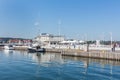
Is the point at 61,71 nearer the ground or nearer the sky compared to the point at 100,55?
nearer the ground

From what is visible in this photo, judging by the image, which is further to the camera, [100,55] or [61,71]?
[100,55]

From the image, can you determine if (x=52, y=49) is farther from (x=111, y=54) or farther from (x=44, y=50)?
(x=111, y=54)

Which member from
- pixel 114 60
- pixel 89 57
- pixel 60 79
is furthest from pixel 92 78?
pixel 89 57

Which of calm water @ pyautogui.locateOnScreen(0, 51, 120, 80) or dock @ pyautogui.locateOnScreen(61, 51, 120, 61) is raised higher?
dock @ pyautogui.locateOnScreen(61, 51, 120, 61)

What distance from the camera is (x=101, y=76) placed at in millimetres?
45688

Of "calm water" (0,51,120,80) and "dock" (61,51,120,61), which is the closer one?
"calm water" (0,51,120,80)

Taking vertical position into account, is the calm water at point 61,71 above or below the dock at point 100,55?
below

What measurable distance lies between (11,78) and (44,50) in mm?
94692

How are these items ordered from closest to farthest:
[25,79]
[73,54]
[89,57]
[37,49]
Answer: [25,79] < [89,57] < [73,54] < [37,49]

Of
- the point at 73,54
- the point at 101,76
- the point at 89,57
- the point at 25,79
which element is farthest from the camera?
the point at 73,54

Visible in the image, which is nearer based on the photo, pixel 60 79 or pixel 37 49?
pixel 60 79

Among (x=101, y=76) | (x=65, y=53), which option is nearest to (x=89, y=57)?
(x=65, y=53)

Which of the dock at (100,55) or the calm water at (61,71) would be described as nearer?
the calm water at (61,71)

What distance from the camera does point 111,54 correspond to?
75.8 metres
